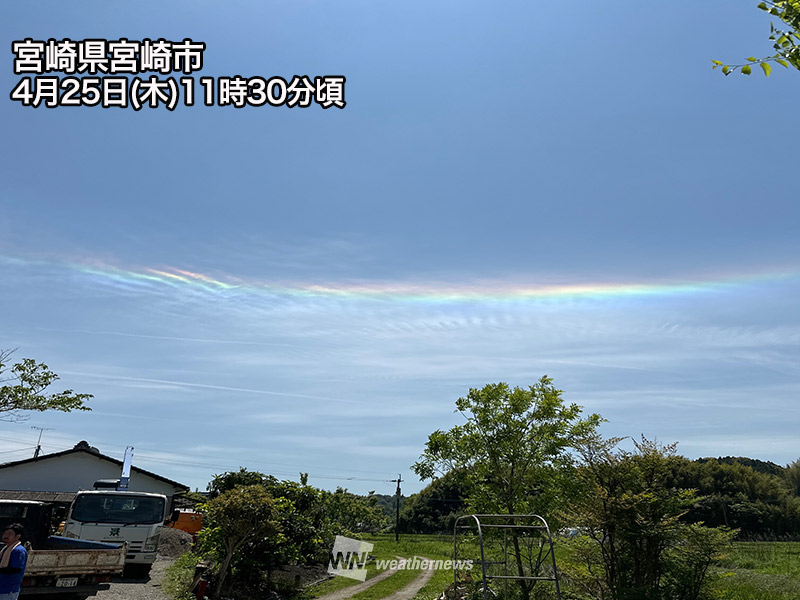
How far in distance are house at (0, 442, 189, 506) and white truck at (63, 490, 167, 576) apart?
24.7m

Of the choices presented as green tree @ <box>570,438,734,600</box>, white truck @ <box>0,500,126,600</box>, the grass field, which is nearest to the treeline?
the grass field

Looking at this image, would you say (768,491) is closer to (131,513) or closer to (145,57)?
(131,513)

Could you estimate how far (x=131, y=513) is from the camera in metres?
16.4

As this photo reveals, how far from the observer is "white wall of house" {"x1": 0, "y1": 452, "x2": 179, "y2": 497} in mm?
38375

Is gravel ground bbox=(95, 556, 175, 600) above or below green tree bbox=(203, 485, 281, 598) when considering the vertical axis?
below

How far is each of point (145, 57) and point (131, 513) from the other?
12.9 m

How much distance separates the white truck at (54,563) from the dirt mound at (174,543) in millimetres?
15278

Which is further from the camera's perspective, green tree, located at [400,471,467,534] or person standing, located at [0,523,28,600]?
green tree, located at [400,471,467,534]

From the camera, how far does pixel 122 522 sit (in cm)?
1619

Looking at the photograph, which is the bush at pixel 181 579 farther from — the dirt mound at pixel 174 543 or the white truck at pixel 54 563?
the dirt mound at pixel 174 543

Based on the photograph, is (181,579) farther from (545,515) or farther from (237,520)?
(545,515)

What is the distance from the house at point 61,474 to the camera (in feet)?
125

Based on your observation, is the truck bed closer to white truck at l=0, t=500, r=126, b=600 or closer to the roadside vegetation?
white truck at l=0, t=500, r=126, b=600

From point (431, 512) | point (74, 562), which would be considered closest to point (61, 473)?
point (74, 562)
